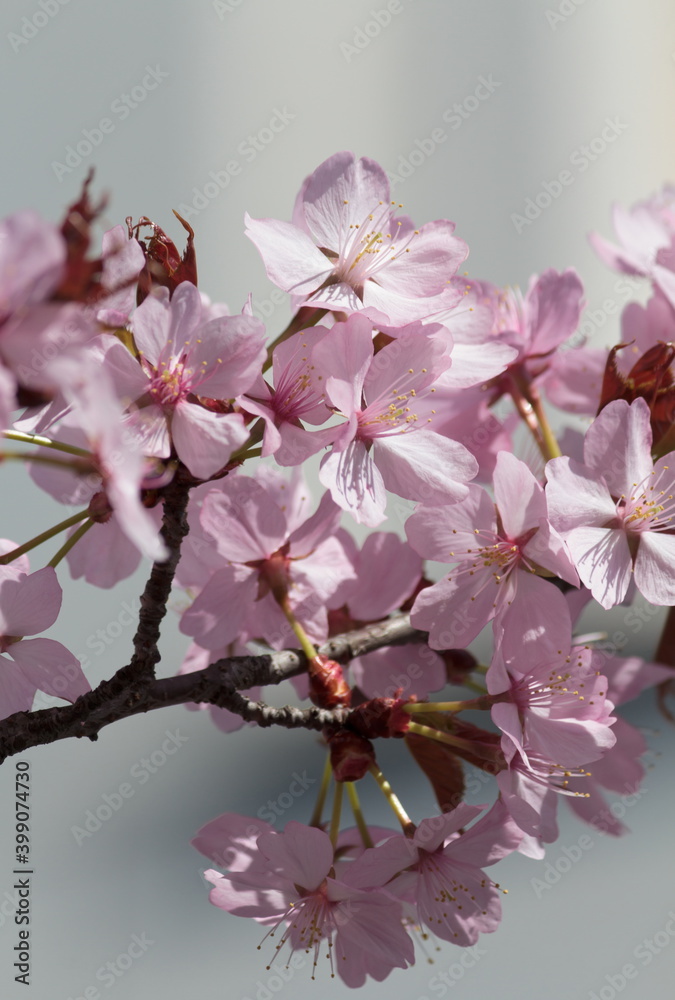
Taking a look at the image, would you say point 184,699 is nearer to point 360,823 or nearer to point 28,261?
point 360,823

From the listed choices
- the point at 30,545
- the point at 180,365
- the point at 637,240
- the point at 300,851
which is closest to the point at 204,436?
the point at 180,365

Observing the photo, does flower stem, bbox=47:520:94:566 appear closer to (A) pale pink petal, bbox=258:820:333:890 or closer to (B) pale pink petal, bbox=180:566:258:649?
(B) pale pink petal, bbox=180:566:258:649

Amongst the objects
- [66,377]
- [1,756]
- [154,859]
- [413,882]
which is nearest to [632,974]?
[154,859]

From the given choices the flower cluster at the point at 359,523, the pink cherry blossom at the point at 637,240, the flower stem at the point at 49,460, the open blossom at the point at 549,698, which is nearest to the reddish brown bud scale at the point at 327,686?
the flower cluster at the point at 359,523

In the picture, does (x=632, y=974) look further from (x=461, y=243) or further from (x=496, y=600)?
(x=461, y=243)

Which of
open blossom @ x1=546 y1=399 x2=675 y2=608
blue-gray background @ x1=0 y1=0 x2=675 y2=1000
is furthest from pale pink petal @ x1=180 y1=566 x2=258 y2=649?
blue-gray background @ x1=0 y1=0 x2=675 y2=1000

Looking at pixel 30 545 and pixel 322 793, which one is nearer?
pixel 30 545
